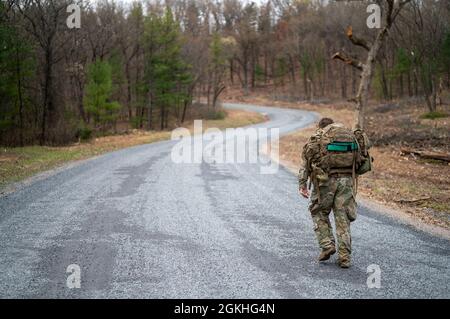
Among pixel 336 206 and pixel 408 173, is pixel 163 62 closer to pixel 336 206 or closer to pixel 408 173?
pixel 408 173

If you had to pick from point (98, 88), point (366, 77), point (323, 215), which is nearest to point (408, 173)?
point (366, 77)

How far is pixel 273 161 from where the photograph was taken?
1786 centimetres

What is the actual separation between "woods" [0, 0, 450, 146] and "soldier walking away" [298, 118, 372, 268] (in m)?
10.5

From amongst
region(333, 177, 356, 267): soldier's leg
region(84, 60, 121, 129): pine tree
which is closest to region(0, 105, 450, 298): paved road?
region(333, 177, 356, 267): soldier's leg

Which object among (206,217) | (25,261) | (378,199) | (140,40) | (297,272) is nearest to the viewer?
(297,272)

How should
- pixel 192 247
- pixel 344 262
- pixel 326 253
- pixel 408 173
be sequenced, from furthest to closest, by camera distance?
pixel 408 173 → pixel 192 247 → pixel 326 253 → pixel 344 262

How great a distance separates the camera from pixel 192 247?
6492 mm

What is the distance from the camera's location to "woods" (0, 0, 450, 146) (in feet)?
82.5

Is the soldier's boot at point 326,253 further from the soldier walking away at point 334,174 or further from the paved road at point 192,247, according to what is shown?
the paved road at point 192,247

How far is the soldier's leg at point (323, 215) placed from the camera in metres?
5.76

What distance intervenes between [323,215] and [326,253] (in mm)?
492

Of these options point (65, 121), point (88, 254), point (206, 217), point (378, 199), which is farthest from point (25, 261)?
point (65, 121)
